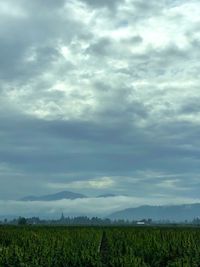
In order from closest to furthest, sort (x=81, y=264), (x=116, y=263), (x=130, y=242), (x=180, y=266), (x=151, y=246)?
(x=180, y=266)
(x=116, y=263)
(x=81, y=264)
(x=151, y=246)
(x=130, y=242)

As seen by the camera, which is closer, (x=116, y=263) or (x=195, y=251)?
(x=116, y=263)

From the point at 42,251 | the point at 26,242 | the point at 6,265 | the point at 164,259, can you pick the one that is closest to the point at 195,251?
the point at 164,259

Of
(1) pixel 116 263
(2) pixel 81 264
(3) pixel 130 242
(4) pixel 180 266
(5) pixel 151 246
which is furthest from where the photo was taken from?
(3) pixel 130 242

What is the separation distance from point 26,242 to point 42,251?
21604mm

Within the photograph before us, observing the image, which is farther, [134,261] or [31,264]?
[31,264]

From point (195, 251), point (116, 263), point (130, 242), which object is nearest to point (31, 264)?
point (116, 263)

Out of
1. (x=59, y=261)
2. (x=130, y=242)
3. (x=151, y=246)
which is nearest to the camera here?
(x=59, y=261)

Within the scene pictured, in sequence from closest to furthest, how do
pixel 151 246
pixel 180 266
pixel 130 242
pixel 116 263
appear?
pixel 180 266 < pixel 116 263 < pixel 151 246 < pixel 130 242

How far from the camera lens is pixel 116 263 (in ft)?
144

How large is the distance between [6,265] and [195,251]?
742 inches

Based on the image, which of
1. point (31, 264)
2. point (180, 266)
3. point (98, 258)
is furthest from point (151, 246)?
point (180, 266)

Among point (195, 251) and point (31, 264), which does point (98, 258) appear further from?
point (195, 251)

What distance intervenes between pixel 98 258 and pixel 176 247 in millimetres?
13440

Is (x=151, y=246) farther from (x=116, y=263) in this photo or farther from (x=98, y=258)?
(x=116, y=263)
